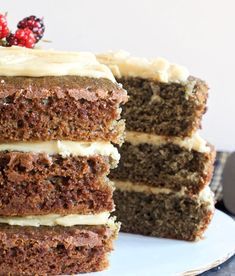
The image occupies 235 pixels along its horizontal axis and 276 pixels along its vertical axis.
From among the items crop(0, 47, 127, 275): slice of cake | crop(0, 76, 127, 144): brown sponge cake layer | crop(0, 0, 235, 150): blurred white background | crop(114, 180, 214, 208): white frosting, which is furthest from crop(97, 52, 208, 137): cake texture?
crop(0, 0, 235, 150): blurred white background

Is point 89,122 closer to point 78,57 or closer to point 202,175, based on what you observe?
point 78,57

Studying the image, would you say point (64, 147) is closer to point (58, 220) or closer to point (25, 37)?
point (58, 220)

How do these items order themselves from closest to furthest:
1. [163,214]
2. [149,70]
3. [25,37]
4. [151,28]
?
[25,37], [149,70], [163,214], [151,28]

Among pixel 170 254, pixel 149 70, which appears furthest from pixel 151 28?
pixel 170 254

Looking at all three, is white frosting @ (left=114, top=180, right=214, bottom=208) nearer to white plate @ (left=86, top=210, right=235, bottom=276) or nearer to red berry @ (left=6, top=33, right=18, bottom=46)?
white plate @ (left=86, top=210, right=235, bottom=276)

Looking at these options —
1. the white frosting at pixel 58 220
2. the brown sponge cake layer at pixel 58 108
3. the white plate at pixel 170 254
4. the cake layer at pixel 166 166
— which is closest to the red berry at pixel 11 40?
the brown sponge cake layer at pixel 58 108
